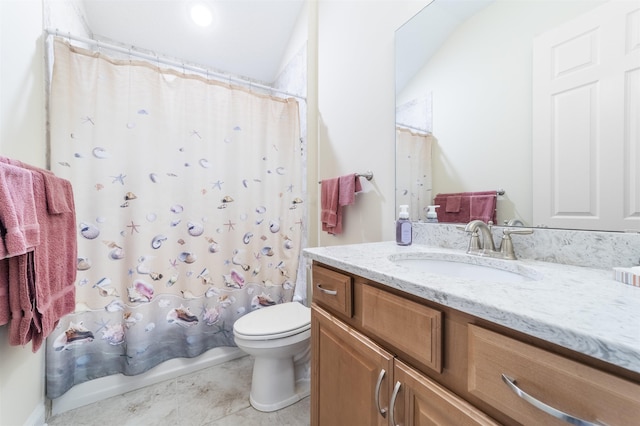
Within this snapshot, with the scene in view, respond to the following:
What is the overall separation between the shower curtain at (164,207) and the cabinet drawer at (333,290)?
0.97 meters

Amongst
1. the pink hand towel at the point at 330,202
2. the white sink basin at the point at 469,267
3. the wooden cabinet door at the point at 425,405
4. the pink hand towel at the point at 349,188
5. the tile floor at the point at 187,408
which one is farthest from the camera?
the pink hand towel at the point at 330,202

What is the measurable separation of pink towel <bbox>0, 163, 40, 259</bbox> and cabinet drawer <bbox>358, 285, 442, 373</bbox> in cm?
103

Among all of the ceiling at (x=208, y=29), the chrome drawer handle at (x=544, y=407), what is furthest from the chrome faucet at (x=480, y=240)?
the ceiling at (x=208, y=29)

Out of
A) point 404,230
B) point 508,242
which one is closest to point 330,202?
point 404,230

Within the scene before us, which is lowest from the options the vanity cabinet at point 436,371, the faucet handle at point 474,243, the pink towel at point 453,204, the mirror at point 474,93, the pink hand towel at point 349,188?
the vanity cabinet at point 436,371

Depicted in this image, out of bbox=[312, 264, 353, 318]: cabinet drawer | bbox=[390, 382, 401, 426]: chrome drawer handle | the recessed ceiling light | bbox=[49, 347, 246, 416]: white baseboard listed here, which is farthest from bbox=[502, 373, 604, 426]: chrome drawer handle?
→ the recessed ceiling light

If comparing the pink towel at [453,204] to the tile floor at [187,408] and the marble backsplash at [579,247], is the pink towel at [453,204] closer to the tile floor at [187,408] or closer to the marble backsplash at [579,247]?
the marble backsplash at [579,247]

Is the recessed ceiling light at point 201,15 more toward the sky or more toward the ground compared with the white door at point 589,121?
more toward the sky

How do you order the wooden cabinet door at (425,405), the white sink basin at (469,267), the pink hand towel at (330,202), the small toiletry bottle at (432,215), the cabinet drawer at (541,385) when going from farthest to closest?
1. the pink hand towel at (330,202)
2. the small toiletry bottle at (432,215)
3. the white sink basin at (469,267)
4. the wooden cabinet door at (425,405)
5. the cabinet drawer at (541,385)

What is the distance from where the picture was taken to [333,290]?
856mm

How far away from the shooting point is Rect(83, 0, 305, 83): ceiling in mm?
1875

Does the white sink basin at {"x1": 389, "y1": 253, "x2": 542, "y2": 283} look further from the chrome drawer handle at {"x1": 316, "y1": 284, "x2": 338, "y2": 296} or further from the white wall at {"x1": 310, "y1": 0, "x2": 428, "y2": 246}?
the white wall at {"x1": 310, "y1": 0, "x2": 428, "y2": 246}

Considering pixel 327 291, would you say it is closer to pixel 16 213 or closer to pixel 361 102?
pixel 16 213

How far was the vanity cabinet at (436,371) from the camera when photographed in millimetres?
343
